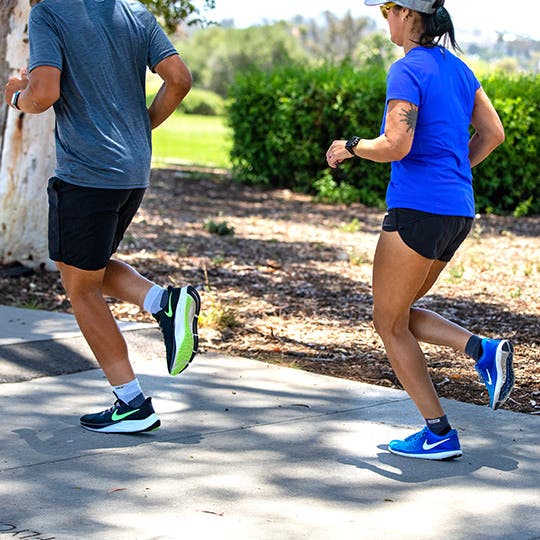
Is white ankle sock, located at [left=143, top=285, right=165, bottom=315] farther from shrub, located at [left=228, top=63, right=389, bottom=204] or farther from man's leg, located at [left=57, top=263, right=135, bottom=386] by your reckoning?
shrub, located at [left=228, top=63, right=389, bottom=204]

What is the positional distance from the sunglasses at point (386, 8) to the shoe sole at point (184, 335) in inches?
58.0

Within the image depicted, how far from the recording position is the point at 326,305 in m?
7.92

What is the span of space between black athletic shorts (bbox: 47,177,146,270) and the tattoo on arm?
4.15ft

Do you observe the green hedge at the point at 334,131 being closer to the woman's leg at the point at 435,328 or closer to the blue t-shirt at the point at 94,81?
the woman's leg at the point at 435,328

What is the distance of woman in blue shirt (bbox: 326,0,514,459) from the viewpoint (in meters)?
4.07

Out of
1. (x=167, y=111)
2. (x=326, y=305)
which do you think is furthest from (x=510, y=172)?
(x=167, y=111)

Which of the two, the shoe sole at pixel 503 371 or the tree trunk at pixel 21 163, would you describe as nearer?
the shoe sole at pixel 503 371

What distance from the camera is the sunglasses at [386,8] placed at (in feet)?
13.6

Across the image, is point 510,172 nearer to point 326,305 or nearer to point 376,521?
point 326,305

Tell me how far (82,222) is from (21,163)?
368cm

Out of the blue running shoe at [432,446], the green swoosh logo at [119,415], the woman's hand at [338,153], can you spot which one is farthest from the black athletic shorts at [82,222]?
the blue running shoe at [432,446]

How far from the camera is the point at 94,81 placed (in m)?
4.41

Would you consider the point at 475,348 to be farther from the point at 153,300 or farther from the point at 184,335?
the point at 153,300

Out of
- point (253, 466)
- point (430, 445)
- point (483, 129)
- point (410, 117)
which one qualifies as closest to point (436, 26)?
point (410, 117)
